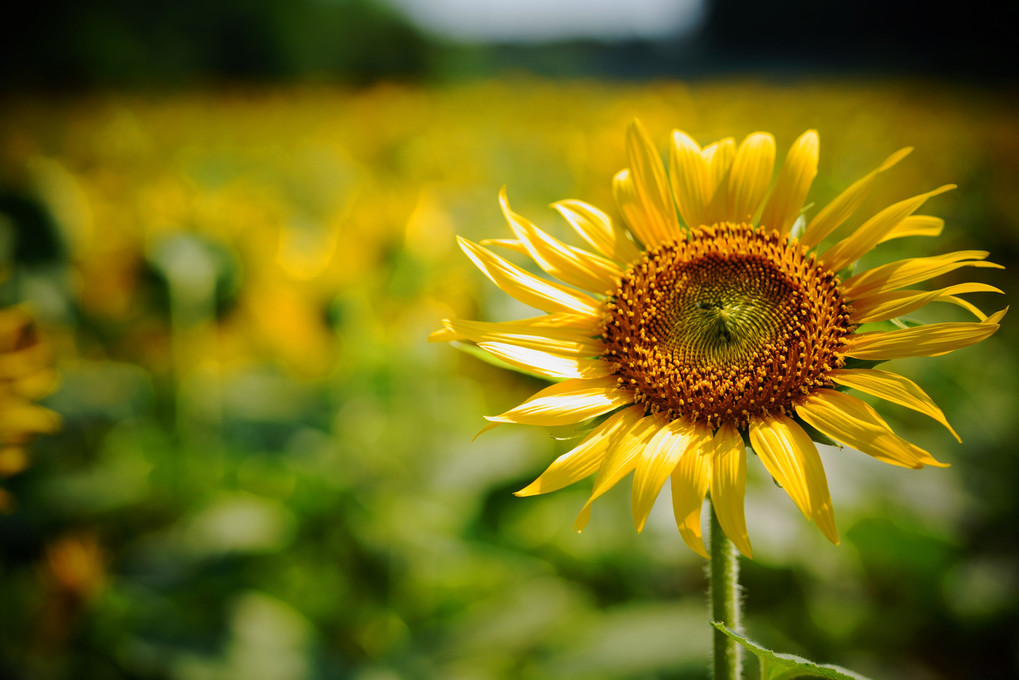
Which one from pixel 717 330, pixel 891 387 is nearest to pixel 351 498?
pixel 717 330

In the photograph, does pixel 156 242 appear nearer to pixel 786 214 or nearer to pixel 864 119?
pixel 786 214

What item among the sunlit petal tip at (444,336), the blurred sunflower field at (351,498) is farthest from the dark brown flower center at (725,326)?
the blurred sunflower field at (351,498)

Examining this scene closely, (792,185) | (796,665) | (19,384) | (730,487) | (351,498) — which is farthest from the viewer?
(351,498)

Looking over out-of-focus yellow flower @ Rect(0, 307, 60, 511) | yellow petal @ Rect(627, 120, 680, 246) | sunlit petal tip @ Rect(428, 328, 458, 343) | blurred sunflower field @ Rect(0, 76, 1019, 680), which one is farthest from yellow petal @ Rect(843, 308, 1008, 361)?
out-of-focus yellow flower @ Rect(0, 307, 60, 511)

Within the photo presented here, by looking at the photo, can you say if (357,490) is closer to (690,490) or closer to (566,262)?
(566,262)

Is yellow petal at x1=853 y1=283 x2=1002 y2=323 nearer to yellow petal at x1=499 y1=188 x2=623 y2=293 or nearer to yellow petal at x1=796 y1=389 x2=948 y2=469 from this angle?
yellow petal at x1=796 y1=389 x2=948 y2=469

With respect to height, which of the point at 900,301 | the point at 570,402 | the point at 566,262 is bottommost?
the point at 570,402

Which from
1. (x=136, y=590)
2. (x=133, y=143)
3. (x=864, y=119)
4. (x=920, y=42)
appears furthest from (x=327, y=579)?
(x=920, y=42)

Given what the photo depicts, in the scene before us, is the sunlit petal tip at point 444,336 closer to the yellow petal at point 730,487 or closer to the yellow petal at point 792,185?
the yellow petal at point 730,487
